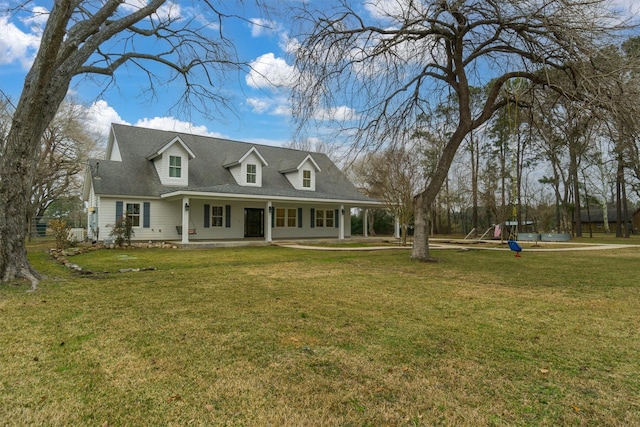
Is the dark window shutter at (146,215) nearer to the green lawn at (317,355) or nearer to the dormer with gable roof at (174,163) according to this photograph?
the dormer with gable roof at (174,163)

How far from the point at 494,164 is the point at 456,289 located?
27561 mm

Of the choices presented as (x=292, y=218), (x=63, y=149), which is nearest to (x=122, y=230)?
(x=292, y=218)

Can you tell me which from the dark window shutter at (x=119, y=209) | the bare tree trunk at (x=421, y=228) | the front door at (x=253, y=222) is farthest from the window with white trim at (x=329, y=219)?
the bare tree trunk at (x=421, y=228)

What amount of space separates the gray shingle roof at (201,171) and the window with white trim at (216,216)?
1196mm

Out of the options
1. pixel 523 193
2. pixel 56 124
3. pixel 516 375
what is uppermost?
pixel 56 124

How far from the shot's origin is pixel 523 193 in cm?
3541

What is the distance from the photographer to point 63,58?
693 cm

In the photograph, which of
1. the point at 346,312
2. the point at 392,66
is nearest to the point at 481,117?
the point at 392,66

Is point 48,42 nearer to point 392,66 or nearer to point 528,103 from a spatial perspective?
point 392,66

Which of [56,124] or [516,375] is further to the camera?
[56,124]

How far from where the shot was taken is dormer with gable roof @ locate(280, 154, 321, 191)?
2159cm

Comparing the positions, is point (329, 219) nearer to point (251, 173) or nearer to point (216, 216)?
point (251, 173)

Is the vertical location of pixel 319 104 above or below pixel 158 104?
below

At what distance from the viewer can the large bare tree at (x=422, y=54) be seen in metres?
6.86
